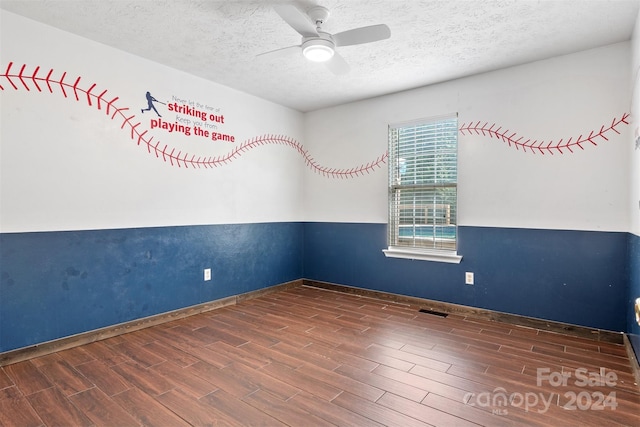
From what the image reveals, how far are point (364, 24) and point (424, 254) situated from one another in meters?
2.50

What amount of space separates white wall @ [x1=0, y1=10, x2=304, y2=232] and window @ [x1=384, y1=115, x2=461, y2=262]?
1.84 meters

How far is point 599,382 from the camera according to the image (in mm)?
2195

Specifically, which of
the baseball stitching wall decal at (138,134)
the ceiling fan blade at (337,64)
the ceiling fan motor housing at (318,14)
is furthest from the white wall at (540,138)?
the ceiling fan motor housing at (318,14)

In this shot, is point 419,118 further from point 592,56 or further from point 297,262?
point 297,262

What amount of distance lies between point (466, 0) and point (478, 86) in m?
1.42

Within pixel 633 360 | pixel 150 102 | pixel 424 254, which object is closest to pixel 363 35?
pixel 150 102

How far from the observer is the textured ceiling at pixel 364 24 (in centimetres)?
239

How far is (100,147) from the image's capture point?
2.96 m

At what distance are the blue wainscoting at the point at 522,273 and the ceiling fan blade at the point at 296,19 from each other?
8.46 ft

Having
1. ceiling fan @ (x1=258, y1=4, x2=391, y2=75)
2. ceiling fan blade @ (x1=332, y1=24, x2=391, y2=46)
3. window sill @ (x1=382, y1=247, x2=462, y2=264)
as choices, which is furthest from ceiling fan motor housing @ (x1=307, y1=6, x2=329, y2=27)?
window sill @ (x1=382, y1=247, x2=462, y2=264)

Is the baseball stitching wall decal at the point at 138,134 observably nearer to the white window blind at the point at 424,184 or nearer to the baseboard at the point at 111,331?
the white window blind at the point at 424,184

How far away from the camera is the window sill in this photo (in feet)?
12.3

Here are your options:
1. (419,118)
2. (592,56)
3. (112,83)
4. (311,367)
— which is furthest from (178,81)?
(592,56)

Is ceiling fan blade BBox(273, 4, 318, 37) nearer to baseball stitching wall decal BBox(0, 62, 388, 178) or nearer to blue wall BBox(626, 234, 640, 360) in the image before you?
baseball stitching wall decal BBox(0, 62, 388, 178)
